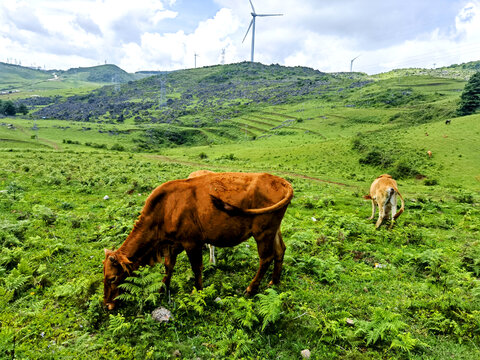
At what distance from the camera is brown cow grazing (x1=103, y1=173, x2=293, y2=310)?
20.1 feet

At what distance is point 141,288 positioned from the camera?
5.86m

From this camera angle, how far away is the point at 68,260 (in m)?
8.14

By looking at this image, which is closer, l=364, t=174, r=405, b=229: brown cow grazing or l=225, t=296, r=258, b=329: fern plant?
l=225, t=296, r=258, b=329: fern plant

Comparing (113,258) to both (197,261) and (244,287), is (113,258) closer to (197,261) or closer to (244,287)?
(197,261)

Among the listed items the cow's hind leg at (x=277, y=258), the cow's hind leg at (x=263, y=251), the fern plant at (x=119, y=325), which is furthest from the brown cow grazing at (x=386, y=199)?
the fern plant at (x=119, y=325)

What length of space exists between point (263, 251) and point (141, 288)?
3009 millimetres

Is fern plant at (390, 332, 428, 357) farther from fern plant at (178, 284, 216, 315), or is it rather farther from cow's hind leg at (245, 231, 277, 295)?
fern plant at (178, 284, 216, 315)

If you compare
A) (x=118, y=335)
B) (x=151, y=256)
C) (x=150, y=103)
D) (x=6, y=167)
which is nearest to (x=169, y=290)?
(x=151, y=256)

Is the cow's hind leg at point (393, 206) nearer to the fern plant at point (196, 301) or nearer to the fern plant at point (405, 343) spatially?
the fern plant at point (405, 343)

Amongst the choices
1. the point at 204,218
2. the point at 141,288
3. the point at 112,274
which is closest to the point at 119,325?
the point at 141,288

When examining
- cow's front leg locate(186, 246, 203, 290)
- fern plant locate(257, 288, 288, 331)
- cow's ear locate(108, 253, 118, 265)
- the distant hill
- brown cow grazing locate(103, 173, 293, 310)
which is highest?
the distant hill

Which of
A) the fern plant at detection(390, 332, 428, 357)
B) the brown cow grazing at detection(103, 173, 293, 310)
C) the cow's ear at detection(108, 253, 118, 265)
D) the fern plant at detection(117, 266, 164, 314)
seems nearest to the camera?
the fern plant at detection(390, 332, 428, 357)

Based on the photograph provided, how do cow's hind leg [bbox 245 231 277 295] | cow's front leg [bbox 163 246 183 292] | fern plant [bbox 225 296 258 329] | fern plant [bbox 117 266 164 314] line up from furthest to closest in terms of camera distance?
1. cow's front leg [bbox 163 246 183 292]
2. cow's hind leg [bbox 245 231 277 295]
3. fern plant [bbox 117 266 164 314]
4. fern plant [bbox 225 296 258 329]

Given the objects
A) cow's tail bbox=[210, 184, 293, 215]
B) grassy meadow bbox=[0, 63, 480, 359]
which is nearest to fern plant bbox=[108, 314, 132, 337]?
grassy meadow bbox=[0, 63, 480, 359]
